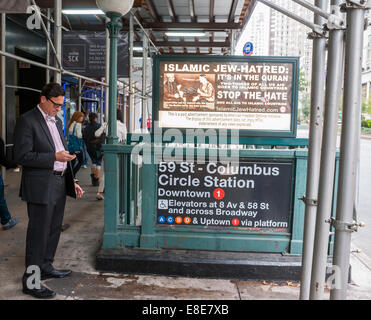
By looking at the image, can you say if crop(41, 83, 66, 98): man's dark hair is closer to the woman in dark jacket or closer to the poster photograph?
the poster photograph

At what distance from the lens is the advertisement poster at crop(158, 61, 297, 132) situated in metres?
4.23

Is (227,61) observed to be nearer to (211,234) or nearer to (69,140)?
(211,234)

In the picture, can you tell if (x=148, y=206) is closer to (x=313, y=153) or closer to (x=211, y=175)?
(x=211, y=175)

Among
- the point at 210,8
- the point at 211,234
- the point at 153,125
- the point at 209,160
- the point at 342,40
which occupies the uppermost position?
the point at 210,8

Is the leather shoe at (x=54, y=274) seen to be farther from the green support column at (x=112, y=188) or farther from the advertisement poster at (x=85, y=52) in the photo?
the advertisement poster at (x=85, y=52)

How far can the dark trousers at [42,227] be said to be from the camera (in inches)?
145

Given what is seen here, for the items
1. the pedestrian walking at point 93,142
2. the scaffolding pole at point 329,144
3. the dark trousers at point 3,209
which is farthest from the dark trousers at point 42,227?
the pedestrian walking at point 93,142

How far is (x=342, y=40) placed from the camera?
2281 millimetres

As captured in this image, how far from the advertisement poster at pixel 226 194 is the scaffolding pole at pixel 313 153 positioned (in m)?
1.42

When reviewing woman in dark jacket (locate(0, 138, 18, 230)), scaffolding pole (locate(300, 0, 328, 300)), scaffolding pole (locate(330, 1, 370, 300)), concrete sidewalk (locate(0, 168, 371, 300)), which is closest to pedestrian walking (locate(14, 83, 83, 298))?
concrete sidewalk (locate(0, 168, 371, 300))

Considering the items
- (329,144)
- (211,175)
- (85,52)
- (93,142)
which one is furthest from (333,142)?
(85,52)

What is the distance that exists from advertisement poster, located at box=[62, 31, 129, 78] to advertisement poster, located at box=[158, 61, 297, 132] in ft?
21.3
